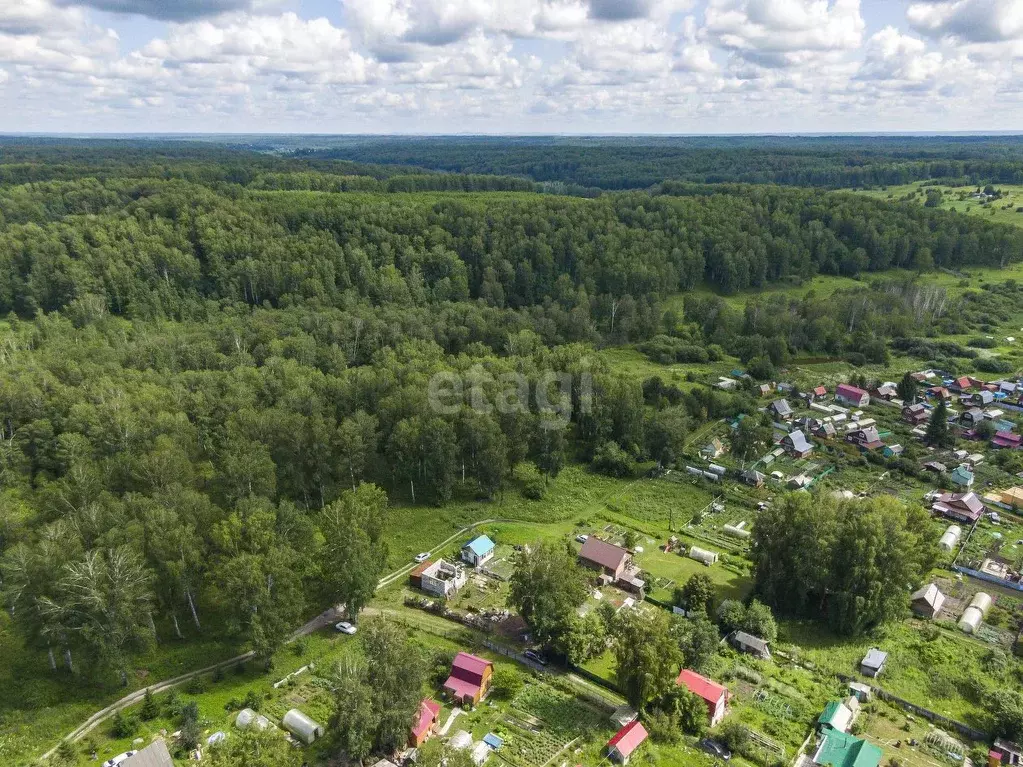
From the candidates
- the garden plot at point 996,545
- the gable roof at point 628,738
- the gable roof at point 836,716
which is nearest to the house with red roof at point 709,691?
the gable roof at point 628,738

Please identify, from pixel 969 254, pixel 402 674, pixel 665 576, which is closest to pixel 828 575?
pixel 665 576

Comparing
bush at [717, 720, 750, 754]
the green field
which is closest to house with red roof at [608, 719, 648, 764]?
bush at [717, 720, 750, 754]

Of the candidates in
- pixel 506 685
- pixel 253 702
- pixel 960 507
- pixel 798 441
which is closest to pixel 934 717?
pixel 506 685

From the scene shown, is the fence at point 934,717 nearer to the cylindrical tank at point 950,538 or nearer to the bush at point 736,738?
the bush at point 736,738

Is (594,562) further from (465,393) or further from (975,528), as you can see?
(975,528)

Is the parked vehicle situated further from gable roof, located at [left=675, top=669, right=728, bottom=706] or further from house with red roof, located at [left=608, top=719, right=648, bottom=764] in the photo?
house with red roof, located at [left=608, top=719, right=648, bottom=764]

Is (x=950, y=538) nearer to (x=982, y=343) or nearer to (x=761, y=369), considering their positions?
(x=761, y=369)
